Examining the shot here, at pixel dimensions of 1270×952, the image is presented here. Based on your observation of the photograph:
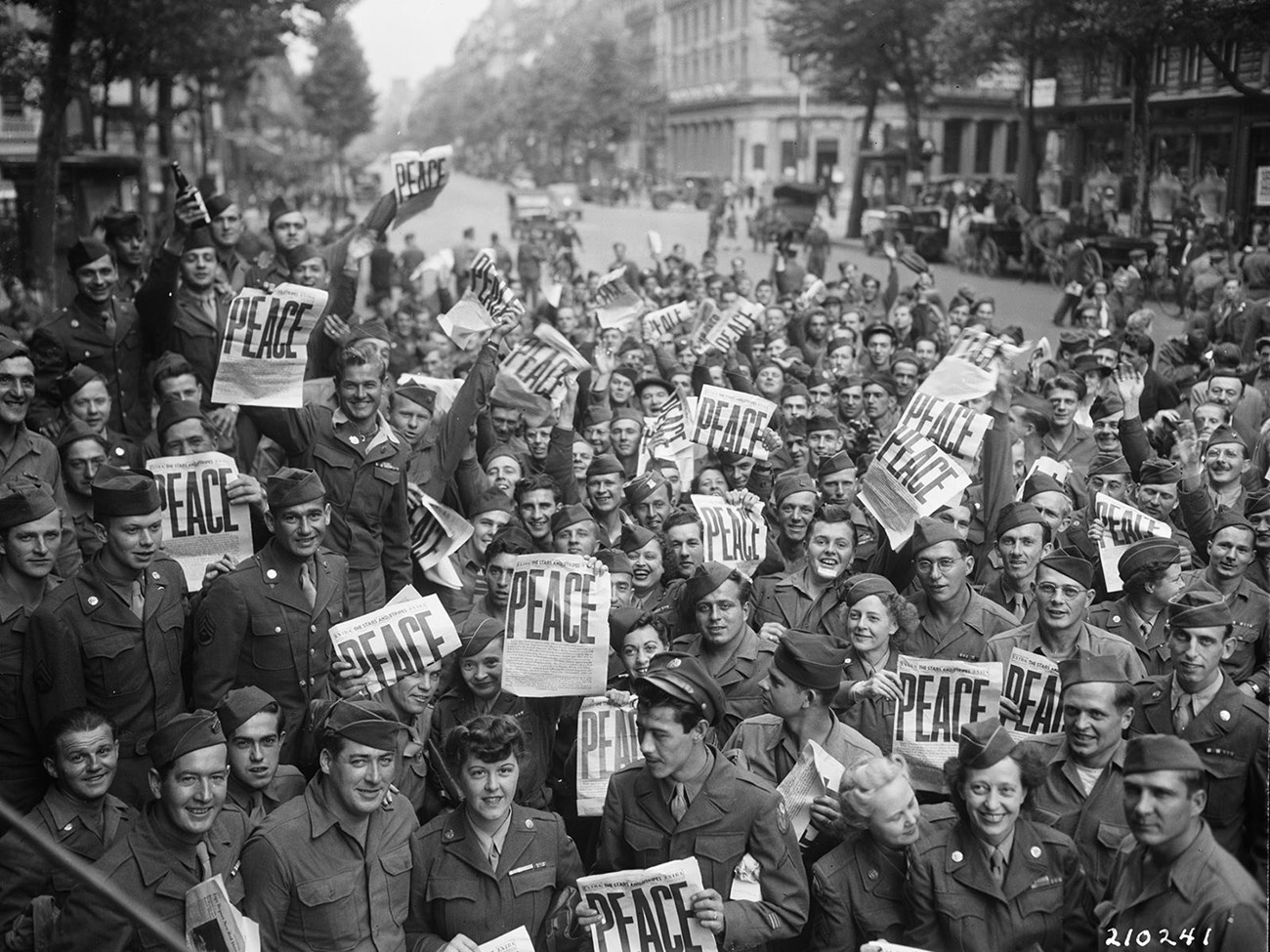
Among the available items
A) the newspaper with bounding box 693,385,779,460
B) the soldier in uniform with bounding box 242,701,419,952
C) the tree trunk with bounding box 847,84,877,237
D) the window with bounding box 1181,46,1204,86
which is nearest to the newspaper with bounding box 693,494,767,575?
the newspaper with bounding box 693,385,779,460

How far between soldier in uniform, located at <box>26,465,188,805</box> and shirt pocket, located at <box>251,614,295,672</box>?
0.30 metres

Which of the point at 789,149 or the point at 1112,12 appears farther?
the point at 789,149

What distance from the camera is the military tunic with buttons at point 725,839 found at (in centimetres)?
433

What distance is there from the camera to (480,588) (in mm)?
7117

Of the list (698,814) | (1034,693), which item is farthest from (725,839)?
(1034,693)

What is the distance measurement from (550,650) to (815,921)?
1.49 metres

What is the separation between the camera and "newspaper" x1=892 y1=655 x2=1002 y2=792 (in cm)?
501

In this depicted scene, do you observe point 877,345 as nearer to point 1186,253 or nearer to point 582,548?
point 582,548

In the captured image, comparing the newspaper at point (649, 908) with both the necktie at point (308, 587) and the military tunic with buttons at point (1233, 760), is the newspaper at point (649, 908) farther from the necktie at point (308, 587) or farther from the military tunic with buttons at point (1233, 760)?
the necktie at point (308, 587)

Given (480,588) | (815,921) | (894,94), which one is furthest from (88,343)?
(894,94)

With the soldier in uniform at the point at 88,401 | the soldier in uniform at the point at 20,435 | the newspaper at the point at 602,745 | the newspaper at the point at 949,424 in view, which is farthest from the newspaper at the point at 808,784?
the soldier in uniform at the point at 88,401

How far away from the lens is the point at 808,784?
4.79 m

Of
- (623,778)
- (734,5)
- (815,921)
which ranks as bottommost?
(815,921)

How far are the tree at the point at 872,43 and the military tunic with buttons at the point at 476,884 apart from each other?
37338 millimetres
